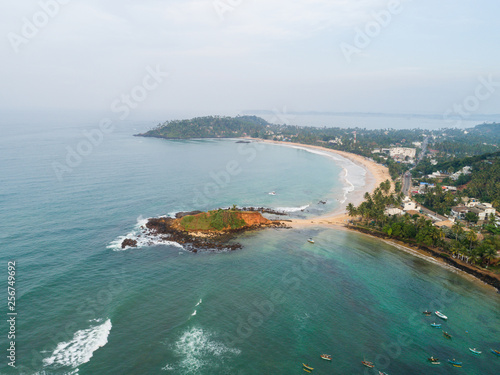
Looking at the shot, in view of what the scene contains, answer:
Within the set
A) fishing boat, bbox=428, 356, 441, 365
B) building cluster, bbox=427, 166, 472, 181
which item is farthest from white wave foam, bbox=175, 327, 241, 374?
building cluster, bbox=427, 166, 472, 181

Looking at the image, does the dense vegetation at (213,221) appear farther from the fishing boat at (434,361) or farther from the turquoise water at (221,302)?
the fishing boat at (434,361)

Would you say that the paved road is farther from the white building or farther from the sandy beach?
the white building

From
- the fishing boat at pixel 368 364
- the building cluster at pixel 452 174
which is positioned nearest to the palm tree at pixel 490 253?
the fishing boat at pixel 368 364

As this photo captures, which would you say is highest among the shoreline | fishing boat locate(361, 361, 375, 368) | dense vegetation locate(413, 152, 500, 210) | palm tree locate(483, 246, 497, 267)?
dense vegetation locate(413, 152, 500, 210)

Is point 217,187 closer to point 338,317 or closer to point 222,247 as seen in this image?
point 222,247

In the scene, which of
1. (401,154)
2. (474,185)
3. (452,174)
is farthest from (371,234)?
(401,154)

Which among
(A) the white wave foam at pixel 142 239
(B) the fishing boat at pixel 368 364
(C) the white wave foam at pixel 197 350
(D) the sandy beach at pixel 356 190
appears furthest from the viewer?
(D) the sandy beach at pixel 356 190
